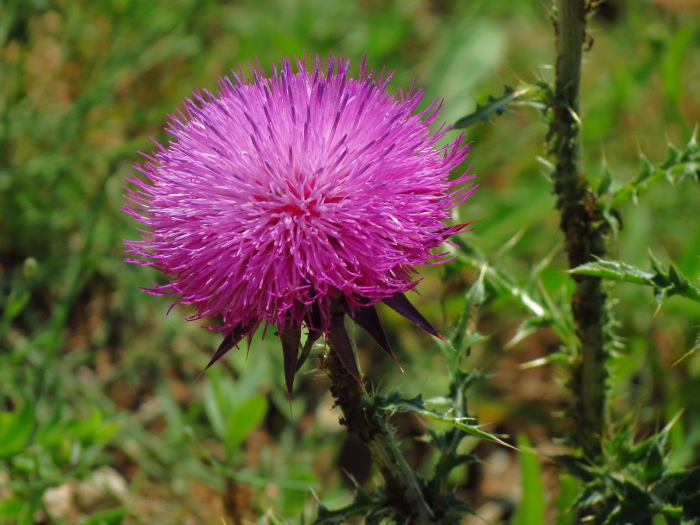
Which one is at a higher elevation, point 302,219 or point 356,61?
point 356,61

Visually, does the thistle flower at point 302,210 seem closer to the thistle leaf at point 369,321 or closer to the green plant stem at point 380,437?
the thistle leaf at point 369,321

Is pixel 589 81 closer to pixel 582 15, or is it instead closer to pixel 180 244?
pixel 582 15

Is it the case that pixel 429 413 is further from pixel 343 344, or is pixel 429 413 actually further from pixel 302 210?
pixel 302 210

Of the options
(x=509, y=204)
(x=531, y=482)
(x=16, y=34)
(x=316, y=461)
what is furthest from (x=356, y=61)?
(x=531, y=482)

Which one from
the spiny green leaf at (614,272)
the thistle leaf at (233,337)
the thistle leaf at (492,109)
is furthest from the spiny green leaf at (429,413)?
the thistle leaf at (492,109)

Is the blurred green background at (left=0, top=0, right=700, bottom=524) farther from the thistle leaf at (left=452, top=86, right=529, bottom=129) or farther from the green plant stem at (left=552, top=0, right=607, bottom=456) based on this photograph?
the thistle leaf at (left=452, top=86, right=529, bottom=129)
